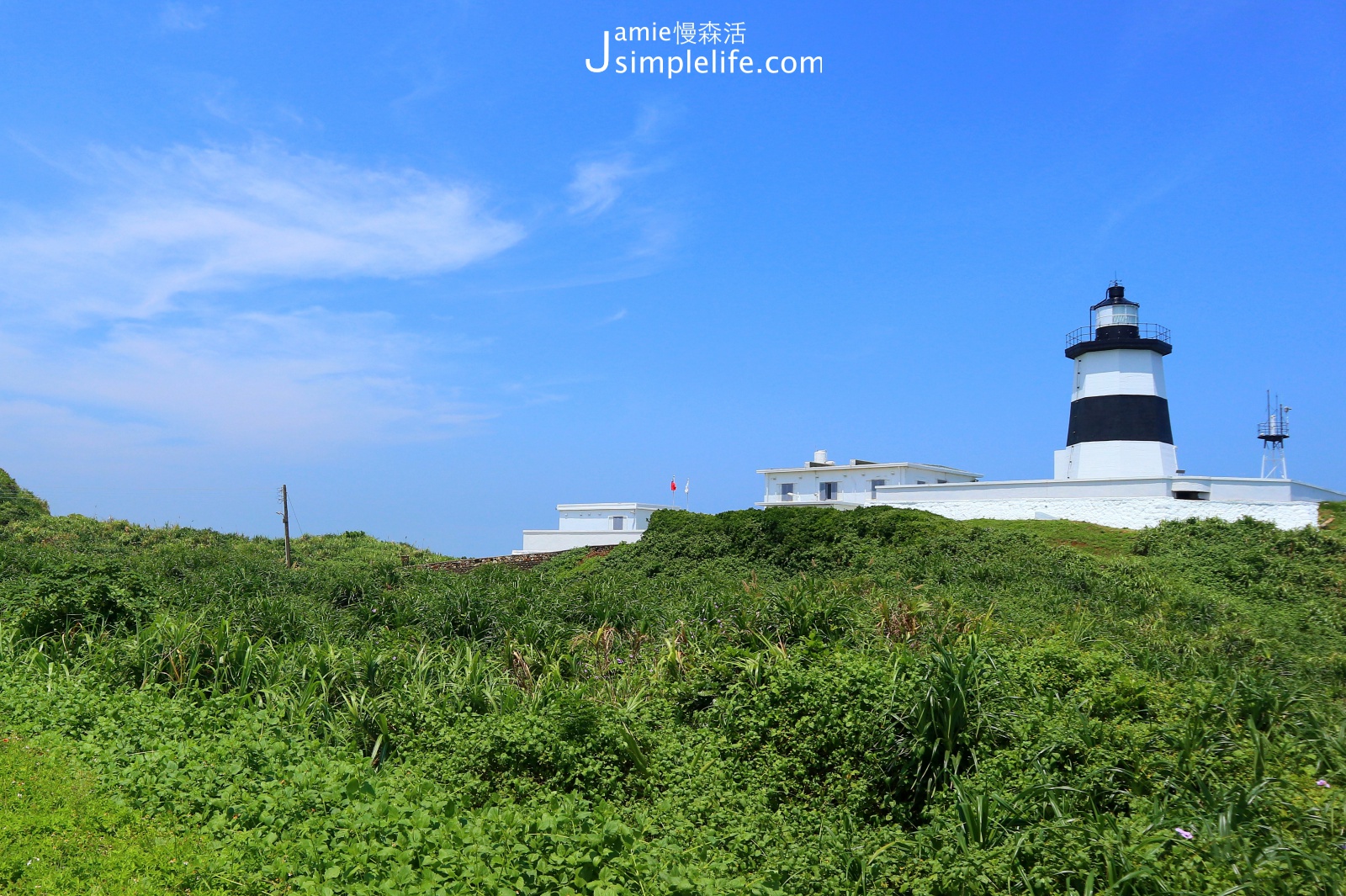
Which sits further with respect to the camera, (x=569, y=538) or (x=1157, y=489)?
(x=569, y=538)

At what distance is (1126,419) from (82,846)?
101ft

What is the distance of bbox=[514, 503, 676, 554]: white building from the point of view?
3562 centimetres

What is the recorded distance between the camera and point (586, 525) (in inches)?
1470

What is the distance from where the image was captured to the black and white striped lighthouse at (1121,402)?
28.6m

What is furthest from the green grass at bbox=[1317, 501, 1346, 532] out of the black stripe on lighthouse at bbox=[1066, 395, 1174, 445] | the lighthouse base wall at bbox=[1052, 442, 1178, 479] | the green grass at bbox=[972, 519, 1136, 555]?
the green grass at bbox=[972, 519, 1136, 555]

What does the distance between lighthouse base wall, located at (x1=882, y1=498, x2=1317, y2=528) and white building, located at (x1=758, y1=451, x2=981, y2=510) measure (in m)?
8.09

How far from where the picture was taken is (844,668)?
642cm

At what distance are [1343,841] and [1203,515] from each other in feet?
67.2

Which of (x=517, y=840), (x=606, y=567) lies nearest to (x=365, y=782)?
(x=517, y=840)

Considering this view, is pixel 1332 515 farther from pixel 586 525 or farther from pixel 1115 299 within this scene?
pixel 586 525

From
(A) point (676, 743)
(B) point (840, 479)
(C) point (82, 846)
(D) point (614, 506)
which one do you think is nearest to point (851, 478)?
(B) point (840, 479)

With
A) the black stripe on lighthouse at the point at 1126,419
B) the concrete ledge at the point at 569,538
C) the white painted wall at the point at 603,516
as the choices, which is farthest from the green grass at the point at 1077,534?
the white painted wall at the point at 603,516

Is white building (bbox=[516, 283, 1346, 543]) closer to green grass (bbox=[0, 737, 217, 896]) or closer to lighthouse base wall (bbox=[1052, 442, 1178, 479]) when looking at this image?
lighthouse base wall (bbox=[1052, 442, 1178, 479])

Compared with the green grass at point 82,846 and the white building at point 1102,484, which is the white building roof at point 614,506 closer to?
the white building at point 1102,484
